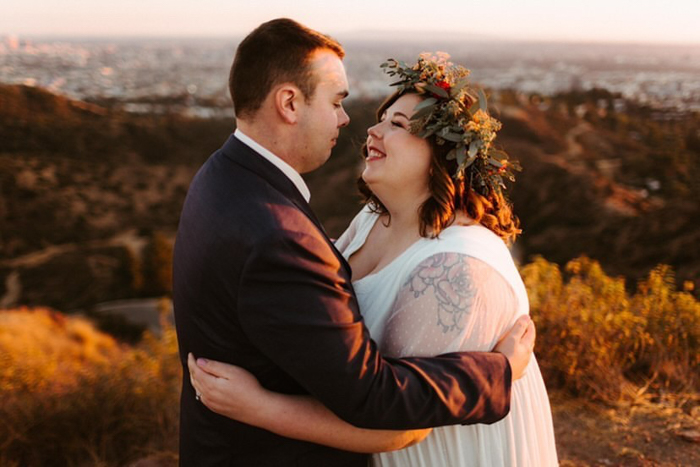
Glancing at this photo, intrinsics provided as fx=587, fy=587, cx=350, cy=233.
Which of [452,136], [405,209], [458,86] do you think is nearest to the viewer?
[452,136]

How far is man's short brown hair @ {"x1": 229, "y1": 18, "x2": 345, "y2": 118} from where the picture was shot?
1.83 metres

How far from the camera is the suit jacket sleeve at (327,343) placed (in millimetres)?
1553

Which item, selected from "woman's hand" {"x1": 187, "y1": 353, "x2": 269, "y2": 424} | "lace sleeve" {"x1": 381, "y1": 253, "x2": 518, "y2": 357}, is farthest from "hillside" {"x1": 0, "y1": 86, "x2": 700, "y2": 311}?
"woman's hand" {"x1": 187, "y1": 353, "x2": 269, "y2": 424}

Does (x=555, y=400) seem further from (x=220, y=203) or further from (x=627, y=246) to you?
(x=627, y=246)

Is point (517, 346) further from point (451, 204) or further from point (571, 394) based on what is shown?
point (571, 394)

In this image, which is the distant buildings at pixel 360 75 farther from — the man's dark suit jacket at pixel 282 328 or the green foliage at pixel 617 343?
the man's dark suit jacket at pixel 282 328

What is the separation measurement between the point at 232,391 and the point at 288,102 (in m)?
0.91

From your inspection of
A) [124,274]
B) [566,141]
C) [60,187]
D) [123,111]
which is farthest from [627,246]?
[123,111]

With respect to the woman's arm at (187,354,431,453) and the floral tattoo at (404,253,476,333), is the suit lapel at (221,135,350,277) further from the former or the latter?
the woman's arm at (187,354,431,453)

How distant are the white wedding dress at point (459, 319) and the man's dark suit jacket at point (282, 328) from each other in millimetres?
126

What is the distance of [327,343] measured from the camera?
5.12 feet

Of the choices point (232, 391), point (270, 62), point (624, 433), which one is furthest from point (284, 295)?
point (624, 433)

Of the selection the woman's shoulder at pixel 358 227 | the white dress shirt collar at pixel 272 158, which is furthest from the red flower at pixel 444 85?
the white dress shirt collar at pixel 272 158

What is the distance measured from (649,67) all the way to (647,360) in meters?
56.3
